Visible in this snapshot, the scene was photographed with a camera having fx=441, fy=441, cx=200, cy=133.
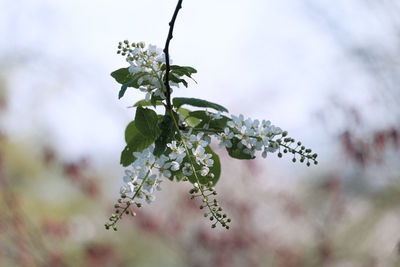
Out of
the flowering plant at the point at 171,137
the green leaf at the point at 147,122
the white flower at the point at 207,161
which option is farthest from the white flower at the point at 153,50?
the white flower at the point at 207,161

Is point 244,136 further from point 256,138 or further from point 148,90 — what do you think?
point 148,90

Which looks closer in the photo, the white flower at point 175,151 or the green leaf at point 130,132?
the white flower at point 175,151

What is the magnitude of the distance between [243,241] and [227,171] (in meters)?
0.63

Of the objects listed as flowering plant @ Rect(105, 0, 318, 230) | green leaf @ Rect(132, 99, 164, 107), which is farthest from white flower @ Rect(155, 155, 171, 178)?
green leaf @ Rect(132, 99, 164, 107)

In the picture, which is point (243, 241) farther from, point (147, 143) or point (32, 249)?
point (147, 143)

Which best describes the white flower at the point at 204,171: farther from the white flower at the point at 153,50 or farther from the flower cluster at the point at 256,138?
the white flower at the point at 153,50

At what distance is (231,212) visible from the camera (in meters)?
3.68

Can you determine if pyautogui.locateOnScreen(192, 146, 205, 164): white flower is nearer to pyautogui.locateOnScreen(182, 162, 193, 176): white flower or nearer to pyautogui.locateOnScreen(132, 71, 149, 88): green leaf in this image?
pyautogui.locateOnScreen(182, 162, 193, 176): white flower

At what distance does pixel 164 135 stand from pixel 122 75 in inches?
5.8

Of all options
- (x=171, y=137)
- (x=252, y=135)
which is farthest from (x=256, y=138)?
(x=171, y=137)

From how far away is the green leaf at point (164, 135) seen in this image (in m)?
0.77

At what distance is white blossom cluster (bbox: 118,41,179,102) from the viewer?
0.79 m

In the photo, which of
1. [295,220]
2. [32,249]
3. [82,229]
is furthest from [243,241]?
[82,229]

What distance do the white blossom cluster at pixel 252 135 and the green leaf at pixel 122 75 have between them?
8.2 inches
